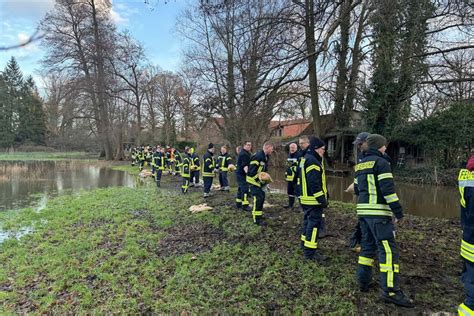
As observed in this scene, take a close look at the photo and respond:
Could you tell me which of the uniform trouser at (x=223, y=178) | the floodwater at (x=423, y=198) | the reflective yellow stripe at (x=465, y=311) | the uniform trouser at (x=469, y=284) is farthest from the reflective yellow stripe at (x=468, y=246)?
the uniform trouser at (x=223, y=178)

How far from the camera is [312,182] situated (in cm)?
519

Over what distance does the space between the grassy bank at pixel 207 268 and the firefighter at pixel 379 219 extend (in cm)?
23

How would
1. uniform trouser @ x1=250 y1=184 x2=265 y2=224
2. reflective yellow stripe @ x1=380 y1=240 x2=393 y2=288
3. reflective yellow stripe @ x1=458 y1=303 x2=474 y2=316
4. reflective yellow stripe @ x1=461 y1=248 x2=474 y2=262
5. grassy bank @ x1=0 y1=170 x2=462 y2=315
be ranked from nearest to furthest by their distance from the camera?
reflective yellow stripe @ x1=458 y1=303 x2=474 y2=316 → reflective yellow stripe @ x1=461 y1=248 x2=474 y2=262 → reflective yellow stripe @ x1=380 y1=240 x2=393 y2=288 → grassy bank @ x1=0 y1=170 x2=462 y2=315 → uniform trouser @ x1=250 y1=184 x2=265 y2=224

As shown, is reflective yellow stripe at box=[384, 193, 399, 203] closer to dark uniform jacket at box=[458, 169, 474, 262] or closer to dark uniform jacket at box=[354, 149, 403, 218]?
dark uniform jacket at box=[354, 149, 403, 218]

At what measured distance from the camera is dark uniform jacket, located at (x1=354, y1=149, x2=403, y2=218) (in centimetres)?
394

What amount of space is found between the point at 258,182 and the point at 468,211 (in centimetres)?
446

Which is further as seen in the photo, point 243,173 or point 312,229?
point 243,173

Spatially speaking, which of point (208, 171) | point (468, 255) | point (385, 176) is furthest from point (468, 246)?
point (208, 171)

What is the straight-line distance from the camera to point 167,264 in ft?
18.2

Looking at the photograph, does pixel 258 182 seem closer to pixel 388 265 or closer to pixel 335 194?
pixel 388 265

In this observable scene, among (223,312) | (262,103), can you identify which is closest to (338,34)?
(262,103)

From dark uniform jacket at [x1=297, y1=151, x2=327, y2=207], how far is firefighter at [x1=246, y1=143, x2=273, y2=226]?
202 centimetres

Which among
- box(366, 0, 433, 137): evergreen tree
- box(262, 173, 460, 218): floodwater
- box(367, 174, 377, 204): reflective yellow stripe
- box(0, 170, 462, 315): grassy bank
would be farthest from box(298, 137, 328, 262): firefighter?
box(262, 173, 460, 218): floodwater

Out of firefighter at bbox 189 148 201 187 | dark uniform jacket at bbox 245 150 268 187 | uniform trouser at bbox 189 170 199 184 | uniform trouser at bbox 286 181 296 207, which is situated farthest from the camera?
uniform trouser at bbox 189 170 199 184
